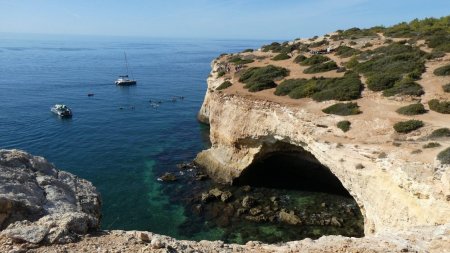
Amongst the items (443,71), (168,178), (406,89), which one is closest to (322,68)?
(406,89)

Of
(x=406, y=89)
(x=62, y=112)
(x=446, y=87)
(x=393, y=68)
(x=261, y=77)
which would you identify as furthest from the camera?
(x=62, y=112)

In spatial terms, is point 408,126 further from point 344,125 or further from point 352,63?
point 352,63

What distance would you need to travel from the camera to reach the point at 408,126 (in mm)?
25719

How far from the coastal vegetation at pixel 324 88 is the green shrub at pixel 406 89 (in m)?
2.73

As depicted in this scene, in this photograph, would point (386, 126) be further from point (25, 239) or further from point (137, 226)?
point (25, 239)

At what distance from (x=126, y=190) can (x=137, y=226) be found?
6940 mm

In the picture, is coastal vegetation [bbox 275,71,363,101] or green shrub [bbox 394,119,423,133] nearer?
green shrub [bbox 394,119,423,133]

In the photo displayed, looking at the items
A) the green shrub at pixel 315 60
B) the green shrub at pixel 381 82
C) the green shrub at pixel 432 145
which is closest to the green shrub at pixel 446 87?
the green shrub at pixel 381 82

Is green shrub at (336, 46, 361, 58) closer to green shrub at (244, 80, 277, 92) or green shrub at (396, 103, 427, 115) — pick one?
green shrub at (244, 80, 277, 92)

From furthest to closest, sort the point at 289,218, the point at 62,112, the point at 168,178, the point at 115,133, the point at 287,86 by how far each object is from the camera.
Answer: the point at 62,112 < the point at 115,133 < the point at 287,86 < the point at 168,178 < the point at 289,218

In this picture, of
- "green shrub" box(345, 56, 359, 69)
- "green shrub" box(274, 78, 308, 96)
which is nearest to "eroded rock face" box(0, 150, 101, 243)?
"green shrub" box(274, 78, 308, 96)

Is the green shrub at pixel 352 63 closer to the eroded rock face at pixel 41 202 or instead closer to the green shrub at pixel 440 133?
the green shrub at pixel 440 133

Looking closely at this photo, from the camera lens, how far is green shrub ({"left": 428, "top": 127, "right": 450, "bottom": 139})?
2377 centimetres

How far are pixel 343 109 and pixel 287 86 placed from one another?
29.8 feet
